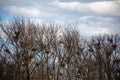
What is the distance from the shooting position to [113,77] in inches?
2060

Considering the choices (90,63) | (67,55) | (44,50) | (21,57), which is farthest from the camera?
(90,63)

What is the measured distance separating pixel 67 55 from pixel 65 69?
244cm

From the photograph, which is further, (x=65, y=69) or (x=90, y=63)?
(x=90, y=63)

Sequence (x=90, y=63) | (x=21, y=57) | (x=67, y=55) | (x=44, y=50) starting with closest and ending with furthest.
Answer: (x=21, y=57)
(x=44, y=50)
(x=67, y=55)
(x=90, y=63)

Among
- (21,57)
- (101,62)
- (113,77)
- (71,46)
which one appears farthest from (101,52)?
Answer: (21,57)

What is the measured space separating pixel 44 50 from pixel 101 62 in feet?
45.2

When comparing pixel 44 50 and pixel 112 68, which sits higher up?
pixel 44 50

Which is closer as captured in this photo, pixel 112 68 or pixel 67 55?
pixel 67 55

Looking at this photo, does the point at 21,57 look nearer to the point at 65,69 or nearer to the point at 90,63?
the point at 65,69

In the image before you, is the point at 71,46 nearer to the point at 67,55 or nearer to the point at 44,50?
Answer: the point at 67,55

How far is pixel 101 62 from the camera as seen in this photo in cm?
5203

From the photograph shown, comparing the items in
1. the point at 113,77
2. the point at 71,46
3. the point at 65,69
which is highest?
the point at 71,46

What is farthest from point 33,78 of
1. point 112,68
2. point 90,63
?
point 112,68

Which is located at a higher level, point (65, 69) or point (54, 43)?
point (54, 43)
